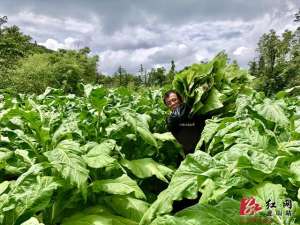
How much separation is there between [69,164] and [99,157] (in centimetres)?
A: 31

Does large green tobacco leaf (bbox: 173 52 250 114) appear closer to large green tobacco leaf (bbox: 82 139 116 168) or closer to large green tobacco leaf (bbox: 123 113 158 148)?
large green tobacco leaf (bbox: 123 113 158 148)

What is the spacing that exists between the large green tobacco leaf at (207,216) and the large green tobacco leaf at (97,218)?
0.94 m

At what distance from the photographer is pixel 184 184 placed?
162cm

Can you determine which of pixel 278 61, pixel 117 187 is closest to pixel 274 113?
pixel 117 187

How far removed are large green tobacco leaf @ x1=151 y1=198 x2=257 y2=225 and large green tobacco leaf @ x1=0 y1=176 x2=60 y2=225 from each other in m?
0.81

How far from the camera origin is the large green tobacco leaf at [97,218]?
205cm

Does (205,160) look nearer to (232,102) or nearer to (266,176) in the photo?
(266,176)

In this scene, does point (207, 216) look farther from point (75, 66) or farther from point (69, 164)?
point (75, 66)

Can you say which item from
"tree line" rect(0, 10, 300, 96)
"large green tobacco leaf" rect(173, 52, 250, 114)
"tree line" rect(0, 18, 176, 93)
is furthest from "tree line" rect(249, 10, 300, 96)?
"large green tobacco leaf" rect(173, 52, 250, 114)

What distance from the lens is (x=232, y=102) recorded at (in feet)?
12.5

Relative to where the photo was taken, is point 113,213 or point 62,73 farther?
point 62,73

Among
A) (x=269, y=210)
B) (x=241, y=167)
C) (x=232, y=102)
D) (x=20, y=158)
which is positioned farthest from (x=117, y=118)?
(x=269, y=210)

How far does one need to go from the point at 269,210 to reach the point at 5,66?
29.2 m

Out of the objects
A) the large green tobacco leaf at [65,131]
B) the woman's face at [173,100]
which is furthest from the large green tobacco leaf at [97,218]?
the woman's face at [173,100]
